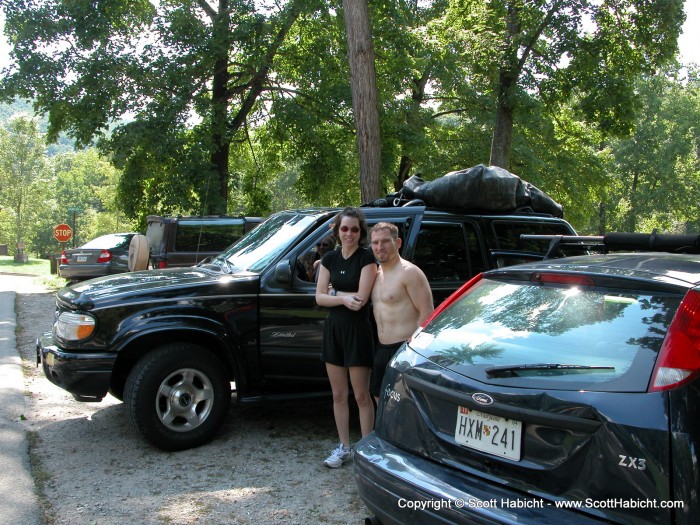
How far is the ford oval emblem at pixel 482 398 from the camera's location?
2596 mm

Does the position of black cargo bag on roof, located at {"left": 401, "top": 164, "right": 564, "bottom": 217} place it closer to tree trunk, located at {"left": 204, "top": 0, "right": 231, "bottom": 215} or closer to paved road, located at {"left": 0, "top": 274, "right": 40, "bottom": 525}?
paved road, located at {"left": 0, "top": 274, "right": 40, "bottom": 525}

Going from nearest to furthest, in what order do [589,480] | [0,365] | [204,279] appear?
[589,480]
[204,279]
[0,365]

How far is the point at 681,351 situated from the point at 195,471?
358cm

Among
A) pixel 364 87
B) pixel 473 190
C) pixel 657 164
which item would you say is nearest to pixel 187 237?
pixel 364 87

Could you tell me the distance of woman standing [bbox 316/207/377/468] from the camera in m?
4.41

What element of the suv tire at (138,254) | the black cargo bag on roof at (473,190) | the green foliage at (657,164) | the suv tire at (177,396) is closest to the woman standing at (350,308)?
the suv tire at (177,396)

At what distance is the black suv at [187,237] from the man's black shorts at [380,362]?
8441 millimetres

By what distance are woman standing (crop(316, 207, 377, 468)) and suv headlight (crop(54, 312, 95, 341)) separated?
5.94 feet

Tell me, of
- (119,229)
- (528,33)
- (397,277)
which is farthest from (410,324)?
(119,229)

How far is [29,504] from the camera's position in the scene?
4.07 metres

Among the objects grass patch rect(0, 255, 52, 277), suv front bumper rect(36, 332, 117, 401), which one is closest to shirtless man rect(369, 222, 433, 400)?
suv front bumper rect(36, 332, 117, 401)

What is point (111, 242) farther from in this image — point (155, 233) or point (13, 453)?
point (13, 453)

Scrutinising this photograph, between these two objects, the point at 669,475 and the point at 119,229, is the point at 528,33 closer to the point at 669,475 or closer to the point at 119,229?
the point at 669,475

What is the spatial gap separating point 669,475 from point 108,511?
3316 mm
